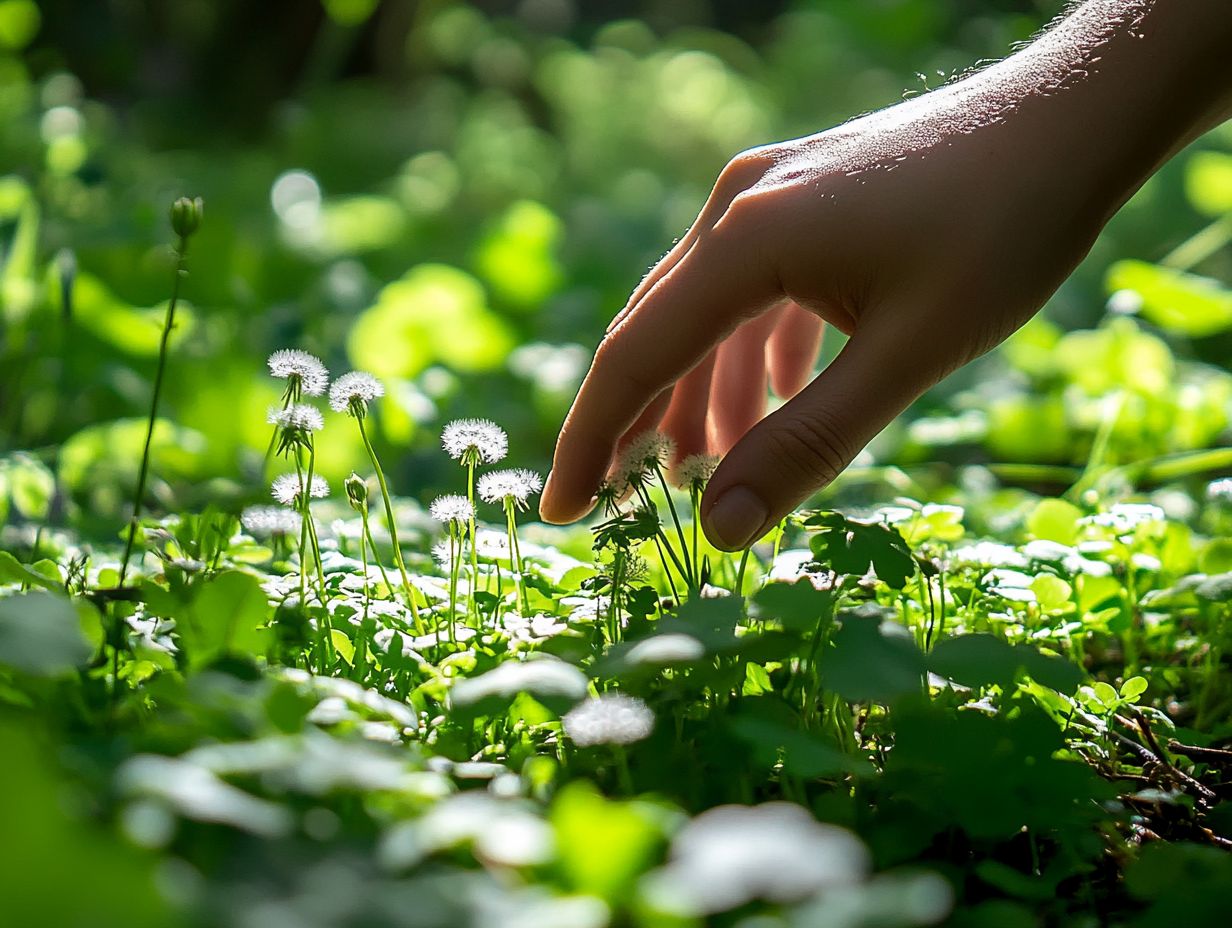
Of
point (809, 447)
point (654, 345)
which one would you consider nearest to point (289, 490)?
point (654, 345)

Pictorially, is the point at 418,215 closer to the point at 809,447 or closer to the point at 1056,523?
the point at 1056,523

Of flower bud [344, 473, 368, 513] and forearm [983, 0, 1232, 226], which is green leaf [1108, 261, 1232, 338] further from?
flower bud [344, 473, 368, 513]

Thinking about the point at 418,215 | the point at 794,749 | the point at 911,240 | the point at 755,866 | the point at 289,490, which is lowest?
the point at 755,866

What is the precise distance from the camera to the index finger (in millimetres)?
1132

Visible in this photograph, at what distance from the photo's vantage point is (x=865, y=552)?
3.17 ft

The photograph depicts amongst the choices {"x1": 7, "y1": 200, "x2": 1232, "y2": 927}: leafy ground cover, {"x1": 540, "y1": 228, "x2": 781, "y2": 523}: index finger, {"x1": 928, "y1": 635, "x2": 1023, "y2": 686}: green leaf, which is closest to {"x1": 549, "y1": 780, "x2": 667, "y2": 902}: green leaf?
{"x1": 7, "y1": 200, "x2": 1232, "y2": 927}: leafy ground cover

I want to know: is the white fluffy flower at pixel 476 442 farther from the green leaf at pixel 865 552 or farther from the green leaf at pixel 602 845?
the green leaf at pixel 602 845

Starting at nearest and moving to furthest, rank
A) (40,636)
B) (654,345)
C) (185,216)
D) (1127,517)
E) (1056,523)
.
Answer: (40,636) < (185,216) < (654,345) < (1127,517) < (1056,523)

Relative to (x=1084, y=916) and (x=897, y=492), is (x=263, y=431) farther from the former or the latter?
(x=1084, y=916)

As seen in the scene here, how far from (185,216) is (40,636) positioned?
421 millimetres

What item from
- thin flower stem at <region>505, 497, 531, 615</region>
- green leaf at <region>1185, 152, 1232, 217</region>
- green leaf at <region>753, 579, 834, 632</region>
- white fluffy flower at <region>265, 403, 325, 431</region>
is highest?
green leaf at <region>1185, 152, 1232, 217</region>

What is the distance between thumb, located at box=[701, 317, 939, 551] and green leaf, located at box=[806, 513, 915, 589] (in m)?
0.07

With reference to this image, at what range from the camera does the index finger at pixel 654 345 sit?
1132 mm

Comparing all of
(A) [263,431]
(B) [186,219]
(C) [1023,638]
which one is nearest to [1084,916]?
(C) [1023,638]
